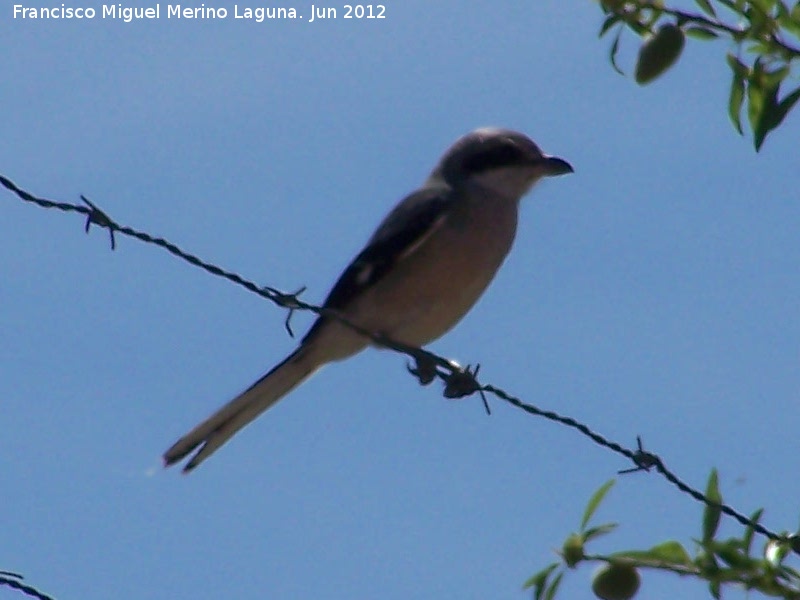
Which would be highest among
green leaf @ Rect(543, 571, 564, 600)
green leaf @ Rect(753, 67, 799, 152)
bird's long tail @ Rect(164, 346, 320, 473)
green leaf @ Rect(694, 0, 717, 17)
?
green leaf @ Rect(694, 0, 717, 17)

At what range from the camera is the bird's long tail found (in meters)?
4.65

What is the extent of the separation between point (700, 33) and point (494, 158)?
320cm

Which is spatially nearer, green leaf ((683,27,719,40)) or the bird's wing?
green leaf ((683,27,719,40))

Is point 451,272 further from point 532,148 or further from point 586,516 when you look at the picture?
point 586,516

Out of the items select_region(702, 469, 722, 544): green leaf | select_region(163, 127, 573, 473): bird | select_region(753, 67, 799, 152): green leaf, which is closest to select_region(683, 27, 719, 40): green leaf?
select_region(753, 67, 799, 152): green leaf

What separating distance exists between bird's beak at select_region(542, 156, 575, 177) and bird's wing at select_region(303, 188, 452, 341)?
25.2 inches

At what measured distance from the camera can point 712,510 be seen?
2.32 m

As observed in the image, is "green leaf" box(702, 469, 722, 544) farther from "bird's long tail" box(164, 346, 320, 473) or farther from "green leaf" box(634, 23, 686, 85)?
"bird's long tail" box(164, 346, 320, 473)

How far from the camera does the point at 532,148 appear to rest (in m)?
5.96

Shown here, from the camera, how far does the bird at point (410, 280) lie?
16.8 feet

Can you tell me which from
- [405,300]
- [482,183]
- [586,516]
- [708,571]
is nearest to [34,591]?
[586,516]

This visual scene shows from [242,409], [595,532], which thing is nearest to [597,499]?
[595,532]

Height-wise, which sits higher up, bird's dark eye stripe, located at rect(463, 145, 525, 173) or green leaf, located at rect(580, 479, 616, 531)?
bird's dark eye stripe, located at rect(463, 145, 525, 173)

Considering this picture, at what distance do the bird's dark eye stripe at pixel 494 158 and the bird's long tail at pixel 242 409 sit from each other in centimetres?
116
